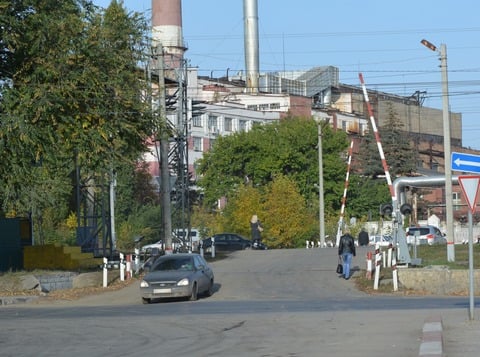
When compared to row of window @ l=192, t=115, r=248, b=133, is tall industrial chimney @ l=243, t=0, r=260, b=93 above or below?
above

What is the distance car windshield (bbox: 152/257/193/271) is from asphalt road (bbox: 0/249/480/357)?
121 centimetres

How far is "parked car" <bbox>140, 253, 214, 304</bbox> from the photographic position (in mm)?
30719

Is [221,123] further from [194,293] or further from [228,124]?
[194,293]

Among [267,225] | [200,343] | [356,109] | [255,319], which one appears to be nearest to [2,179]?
[255,319]

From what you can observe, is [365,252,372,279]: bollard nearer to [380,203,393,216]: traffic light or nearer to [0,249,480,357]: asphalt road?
[0,249,480,357]: asphalt road

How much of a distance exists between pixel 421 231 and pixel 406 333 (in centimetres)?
5005

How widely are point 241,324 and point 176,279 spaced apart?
10.4 metres

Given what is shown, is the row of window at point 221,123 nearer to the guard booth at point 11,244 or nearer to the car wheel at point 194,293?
the guard booth at point 11,244

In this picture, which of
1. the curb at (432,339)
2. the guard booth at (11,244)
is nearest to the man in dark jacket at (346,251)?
the guard booth at (11,244)

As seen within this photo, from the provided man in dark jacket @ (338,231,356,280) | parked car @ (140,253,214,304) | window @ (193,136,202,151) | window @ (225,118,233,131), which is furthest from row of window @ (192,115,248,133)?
parked car @ (140,253,214,304)

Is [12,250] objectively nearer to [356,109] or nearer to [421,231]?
[421,231]

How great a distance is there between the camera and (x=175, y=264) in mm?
32250

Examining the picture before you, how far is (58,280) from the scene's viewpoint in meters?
36.0

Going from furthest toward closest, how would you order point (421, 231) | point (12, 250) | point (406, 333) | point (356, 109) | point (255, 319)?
1. point (356, 109)
2. point (421, 231)
3. point (12, 250)
4. point (255, 319)
5. point (406, 333)
